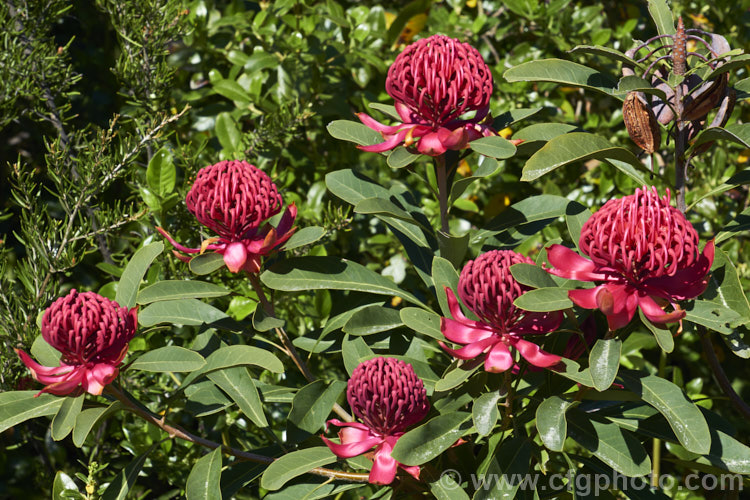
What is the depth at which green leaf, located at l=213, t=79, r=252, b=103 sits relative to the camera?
2.44 m

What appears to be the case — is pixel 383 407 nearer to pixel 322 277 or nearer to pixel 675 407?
pixel 322 277

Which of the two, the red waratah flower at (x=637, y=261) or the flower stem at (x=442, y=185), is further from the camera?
the flower stem at (x=442, y=185)

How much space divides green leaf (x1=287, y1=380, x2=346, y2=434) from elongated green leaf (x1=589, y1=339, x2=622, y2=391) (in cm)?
54

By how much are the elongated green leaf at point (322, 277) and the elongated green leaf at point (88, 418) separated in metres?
0.38

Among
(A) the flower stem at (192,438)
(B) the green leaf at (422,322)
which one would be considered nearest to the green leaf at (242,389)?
(A) the flower stem at (192,438)

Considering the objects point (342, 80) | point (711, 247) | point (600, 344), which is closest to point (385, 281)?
point (600, 344)

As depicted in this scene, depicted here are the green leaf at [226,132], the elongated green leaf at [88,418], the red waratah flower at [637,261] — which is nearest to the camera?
the red waratah flower at [637,261]

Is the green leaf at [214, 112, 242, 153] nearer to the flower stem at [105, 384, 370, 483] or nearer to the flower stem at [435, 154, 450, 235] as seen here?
the flower stem at [435, 154, 450, 235]

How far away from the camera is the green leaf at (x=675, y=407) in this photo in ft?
3.82

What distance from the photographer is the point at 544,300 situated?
1206 millimetres

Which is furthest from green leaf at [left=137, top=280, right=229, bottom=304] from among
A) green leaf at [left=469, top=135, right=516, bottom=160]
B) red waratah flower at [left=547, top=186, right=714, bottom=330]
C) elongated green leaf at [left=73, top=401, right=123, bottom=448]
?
red waratah flower at [left=547, top=186, right=714, bottom=330]

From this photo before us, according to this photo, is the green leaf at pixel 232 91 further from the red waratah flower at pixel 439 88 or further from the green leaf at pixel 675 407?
the green leaf at pixel 675 407

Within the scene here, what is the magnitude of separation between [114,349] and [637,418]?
3.37ft

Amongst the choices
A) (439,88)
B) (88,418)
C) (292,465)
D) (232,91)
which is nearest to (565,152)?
(439,88)
